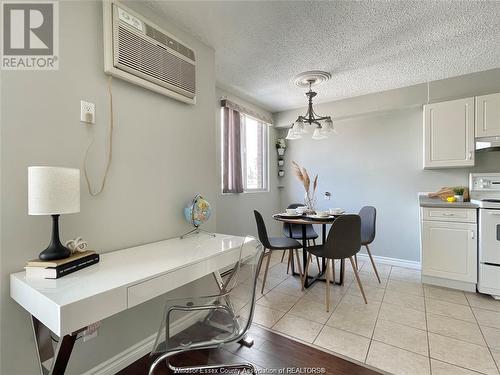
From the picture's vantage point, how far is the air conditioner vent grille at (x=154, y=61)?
1405 millimetres

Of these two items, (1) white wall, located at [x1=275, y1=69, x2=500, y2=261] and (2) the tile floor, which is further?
(1) white wall, located at [x1=275, y1=69, x2=500, y2=261]

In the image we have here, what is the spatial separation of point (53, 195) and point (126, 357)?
3.73ft

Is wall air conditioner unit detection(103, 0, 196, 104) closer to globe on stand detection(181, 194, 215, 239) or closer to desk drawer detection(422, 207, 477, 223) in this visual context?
globe on stand detection(181, 194, 215, 239)

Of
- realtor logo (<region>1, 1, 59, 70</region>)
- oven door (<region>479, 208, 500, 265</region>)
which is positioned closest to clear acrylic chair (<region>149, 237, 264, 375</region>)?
realtor logo (<region>1, 1, 59, 70</region>)

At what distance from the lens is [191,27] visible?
1.89 m

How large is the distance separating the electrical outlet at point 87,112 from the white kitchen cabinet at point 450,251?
127 inches

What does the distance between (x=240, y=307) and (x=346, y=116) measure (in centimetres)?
327

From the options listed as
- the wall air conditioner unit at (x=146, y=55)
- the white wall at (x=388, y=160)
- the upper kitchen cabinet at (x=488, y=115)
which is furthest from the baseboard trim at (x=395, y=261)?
the wall air conditioner unit at (x=146, y=55)

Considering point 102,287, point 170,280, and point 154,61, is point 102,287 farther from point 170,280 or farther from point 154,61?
point 154,61

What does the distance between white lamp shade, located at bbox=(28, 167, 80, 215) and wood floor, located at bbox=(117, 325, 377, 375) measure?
1120 millimetres

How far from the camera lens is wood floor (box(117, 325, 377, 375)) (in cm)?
143

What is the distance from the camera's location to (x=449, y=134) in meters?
2.74

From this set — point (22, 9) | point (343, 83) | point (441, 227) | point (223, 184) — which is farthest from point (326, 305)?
point (22, 9)

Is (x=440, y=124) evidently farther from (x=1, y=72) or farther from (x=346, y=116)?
(x=1, y=72)
